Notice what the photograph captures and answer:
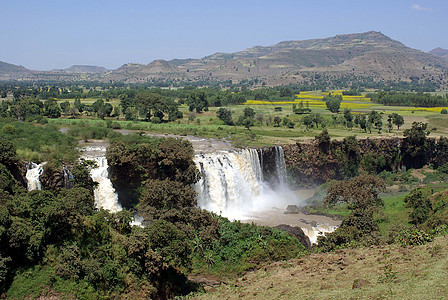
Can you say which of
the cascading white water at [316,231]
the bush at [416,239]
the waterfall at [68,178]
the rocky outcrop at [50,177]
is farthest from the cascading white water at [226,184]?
the bush at [416,239]

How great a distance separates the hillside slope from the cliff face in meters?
26.8

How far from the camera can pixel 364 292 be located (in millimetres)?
14703

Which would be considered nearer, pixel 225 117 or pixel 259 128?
pixel 259 128

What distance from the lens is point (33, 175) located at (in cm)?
3159

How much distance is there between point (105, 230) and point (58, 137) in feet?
70.9

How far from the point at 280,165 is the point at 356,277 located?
1273 inches

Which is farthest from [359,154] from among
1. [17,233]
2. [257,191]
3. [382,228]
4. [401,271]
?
[17,233]

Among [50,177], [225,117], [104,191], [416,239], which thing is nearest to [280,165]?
[104,191]

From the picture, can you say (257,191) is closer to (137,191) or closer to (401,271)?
(137,191)

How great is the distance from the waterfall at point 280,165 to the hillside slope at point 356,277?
1006 inches

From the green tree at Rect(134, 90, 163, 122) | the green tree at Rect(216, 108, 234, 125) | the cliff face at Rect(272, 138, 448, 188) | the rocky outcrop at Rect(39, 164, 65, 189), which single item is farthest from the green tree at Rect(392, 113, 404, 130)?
the rocky outcrop at Rect(39, 164, 65, 189)

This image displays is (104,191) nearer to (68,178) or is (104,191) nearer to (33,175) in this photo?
(68,178)

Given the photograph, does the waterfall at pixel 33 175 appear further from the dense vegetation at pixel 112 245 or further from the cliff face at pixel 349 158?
the cliff face at pixel 349 158

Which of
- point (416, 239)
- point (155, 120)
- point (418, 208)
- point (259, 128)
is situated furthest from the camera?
point (259, 128)
